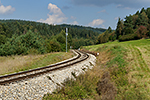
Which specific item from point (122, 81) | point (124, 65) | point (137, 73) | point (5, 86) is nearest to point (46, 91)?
point (5, 86)

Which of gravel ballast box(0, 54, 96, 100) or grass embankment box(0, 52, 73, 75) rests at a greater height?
gravel ballast box(0, 54, 96, 100)

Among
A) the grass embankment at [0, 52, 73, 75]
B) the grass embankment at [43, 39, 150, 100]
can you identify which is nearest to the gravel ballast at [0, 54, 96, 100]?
the grass embankment at [43, 39, 150, 100]

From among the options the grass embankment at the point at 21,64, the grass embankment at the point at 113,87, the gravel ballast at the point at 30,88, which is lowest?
the grass embankment at the point at 113,87

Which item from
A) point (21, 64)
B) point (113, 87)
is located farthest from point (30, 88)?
point (21, 64)

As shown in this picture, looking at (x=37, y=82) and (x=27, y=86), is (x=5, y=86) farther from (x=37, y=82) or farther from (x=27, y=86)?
(x=37, y=82)

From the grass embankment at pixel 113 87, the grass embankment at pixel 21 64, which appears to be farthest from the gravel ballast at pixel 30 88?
the grass embankment at pixel 21 64

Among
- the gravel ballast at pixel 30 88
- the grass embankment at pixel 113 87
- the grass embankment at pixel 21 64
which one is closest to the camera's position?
the gravel ballast at pixel 30 88

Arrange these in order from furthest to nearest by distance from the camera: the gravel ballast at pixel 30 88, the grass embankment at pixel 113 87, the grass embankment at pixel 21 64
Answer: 1. the grass embankment at pixel 21 64
2. the grass embankment at pixel 113 87
3. the gravel ballast at pixel 30 88

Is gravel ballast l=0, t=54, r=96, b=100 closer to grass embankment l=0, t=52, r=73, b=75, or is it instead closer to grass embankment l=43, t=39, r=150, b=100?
grass embankment l=43, t=39, r=150, b=100

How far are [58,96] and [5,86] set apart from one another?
3.22 metres

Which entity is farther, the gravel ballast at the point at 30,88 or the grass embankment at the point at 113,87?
the grass embankment at the point at 113,87

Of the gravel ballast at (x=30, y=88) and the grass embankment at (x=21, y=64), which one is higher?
the gravel ballast at (x=30, y=88)

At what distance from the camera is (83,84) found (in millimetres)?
8453

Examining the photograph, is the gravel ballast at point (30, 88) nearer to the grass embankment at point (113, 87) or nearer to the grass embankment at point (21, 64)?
Answer: the grass embankment at point (113, 87)
